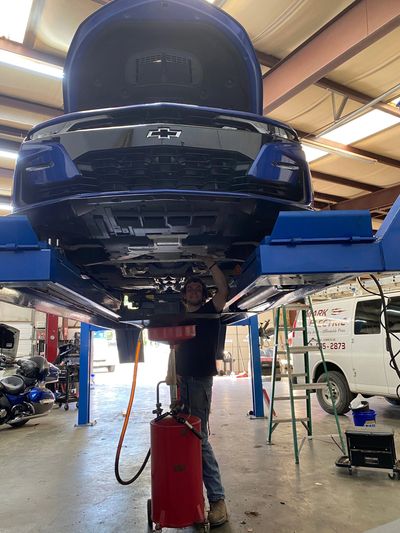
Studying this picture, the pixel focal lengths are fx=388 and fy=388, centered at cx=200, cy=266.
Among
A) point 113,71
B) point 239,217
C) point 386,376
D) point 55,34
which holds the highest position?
point 55,34

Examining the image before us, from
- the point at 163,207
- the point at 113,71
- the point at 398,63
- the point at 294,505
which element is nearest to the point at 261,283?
the point at 163,207

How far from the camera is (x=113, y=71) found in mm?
1883

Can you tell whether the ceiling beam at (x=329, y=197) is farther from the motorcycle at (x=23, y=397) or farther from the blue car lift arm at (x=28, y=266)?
the blue car lift arm at (x=28, y=266)

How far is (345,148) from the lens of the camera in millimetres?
6320

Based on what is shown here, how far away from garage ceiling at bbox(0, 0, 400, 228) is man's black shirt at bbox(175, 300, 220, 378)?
9.52 feet

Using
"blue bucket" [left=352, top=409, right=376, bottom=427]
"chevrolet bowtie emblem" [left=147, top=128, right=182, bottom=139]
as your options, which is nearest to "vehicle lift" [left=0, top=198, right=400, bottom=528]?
"chevrolet bowtie emblem" [left=147, top=128, right=182, bottom=139]

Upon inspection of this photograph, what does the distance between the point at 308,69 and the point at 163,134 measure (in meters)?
3.34

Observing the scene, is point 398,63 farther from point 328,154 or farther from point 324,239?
point 324,239

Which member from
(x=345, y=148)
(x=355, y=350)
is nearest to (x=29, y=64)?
(x=345, y=148)

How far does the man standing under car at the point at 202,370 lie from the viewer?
2244mm

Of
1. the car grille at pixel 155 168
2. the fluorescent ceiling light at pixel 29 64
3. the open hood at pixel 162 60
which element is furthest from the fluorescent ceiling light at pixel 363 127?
the car grille at pixel 155 168

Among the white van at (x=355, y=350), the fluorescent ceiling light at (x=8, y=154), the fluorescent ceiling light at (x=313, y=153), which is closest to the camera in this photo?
the white van at (x=355, y=350)

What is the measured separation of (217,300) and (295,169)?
82cm

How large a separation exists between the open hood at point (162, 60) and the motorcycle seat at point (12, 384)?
176 inches
